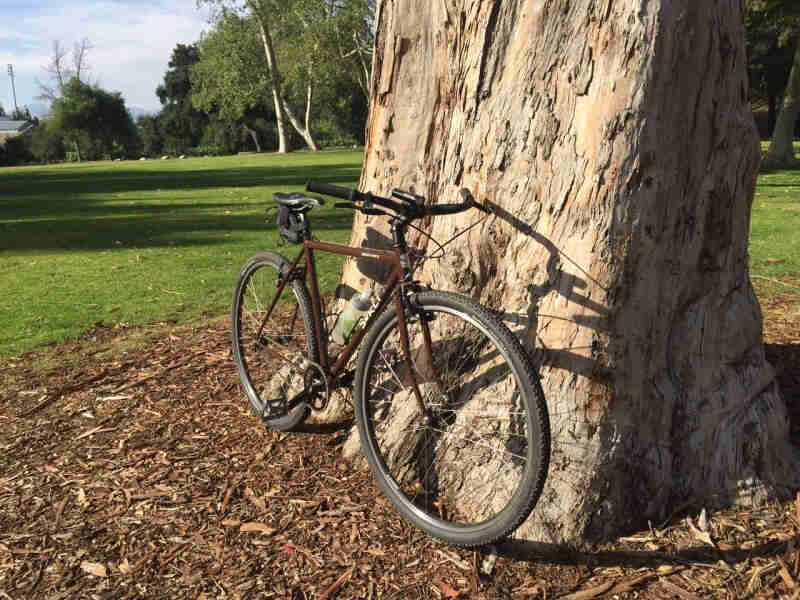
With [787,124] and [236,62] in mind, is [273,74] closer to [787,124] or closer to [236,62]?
[236,62]

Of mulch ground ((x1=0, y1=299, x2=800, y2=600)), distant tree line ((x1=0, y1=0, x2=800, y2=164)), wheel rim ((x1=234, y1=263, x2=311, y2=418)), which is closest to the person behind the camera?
mulch ground ((x1=0, y1=299, x2=800, y2=600))

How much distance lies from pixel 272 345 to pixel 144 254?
20.8 feet

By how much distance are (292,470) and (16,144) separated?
65869 millimetres

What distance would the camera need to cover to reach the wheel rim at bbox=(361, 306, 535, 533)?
319 centimetres

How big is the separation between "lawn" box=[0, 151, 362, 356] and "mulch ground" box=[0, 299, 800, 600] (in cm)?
242

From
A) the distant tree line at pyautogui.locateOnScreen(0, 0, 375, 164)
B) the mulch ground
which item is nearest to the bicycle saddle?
the mulch ground

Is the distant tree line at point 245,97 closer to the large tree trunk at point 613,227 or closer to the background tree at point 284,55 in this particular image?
the background tree at point 284,55

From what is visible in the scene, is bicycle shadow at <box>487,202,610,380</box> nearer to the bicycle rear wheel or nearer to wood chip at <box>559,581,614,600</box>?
wood chip at <box>559,581,614,600</box>

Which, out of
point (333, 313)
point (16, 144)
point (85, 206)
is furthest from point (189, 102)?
point (333, 313)

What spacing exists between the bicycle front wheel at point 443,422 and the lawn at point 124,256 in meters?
3.69

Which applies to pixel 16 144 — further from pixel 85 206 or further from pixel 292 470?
pixel 292 470

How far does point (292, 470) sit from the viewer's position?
3717mm

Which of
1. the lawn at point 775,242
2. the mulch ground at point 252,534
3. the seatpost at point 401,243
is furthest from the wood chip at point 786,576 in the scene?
the lawn at point 775,242

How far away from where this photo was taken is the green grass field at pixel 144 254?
688 cm
